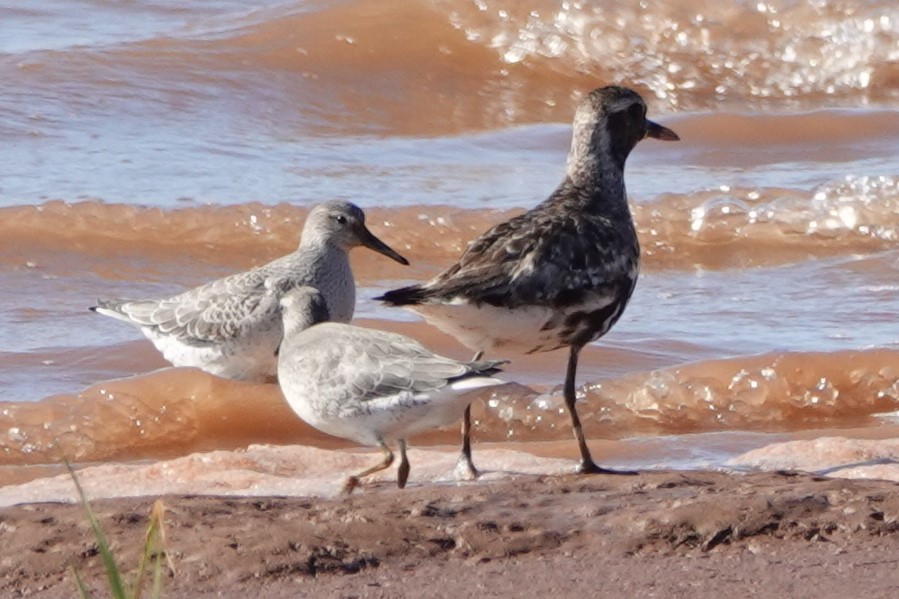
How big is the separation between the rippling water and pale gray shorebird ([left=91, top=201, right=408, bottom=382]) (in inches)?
11.3

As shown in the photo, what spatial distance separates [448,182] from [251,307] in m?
4.50

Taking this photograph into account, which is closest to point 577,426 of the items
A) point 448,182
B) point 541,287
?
point 541,287

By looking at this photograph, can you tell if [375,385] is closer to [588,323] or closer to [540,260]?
[540,260]

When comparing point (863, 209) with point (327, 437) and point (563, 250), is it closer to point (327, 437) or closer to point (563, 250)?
point (327, 437)

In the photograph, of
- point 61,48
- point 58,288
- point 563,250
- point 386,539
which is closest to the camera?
point 386,539

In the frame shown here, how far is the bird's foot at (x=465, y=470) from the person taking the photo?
18.3ft

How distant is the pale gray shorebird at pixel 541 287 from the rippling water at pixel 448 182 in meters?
1.08

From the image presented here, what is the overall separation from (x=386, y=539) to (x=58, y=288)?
5.34 meters

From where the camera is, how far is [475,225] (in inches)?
408

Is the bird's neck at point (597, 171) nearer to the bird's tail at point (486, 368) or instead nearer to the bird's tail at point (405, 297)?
the bird's tail at point (405, 297)

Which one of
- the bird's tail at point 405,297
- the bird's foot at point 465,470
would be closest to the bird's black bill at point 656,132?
the bird's foot at point 465,470

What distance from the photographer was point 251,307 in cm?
684

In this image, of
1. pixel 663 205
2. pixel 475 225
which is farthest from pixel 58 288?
pixel 663 205

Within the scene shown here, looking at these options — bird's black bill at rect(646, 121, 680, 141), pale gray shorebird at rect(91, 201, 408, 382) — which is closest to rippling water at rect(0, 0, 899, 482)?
pale gray shorebird at rect(91, 201, 408, 382)
